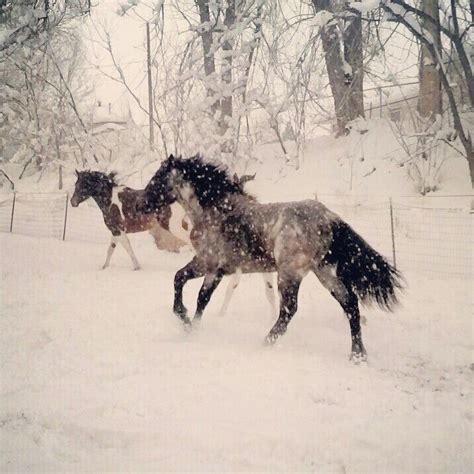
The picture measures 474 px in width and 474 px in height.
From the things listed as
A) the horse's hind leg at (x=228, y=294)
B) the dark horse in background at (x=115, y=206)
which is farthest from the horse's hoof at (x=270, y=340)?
the dark horse in background at (x=115, y=206)

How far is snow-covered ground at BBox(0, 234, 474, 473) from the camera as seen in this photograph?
2.46m

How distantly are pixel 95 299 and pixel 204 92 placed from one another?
780 centimetres

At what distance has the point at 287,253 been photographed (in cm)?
442

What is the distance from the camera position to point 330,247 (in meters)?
4.48

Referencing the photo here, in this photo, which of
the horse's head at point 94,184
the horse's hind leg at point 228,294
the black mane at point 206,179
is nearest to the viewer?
the black mane at point 206,179

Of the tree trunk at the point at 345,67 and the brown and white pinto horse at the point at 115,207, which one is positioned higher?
the tree trunk at the point at 345,67

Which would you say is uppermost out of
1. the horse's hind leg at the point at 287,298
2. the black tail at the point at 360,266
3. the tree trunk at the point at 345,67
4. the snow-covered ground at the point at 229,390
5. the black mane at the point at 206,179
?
the tree trunk at the point at 345,67

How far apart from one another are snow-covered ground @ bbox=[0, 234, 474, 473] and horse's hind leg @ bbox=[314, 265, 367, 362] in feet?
0.70

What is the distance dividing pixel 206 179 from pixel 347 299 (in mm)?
2156

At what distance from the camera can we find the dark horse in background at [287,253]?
440cm

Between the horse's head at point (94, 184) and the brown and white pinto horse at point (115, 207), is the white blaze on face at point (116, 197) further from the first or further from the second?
the horse's head at point (94, 184)

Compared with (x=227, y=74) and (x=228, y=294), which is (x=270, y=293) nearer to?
(x=228, y=294)

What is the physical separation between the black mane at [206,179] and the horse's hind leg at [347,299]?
1.47 m

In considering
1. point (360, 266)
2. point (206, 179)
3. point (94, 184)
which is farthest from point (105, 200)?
point (360, 266)
